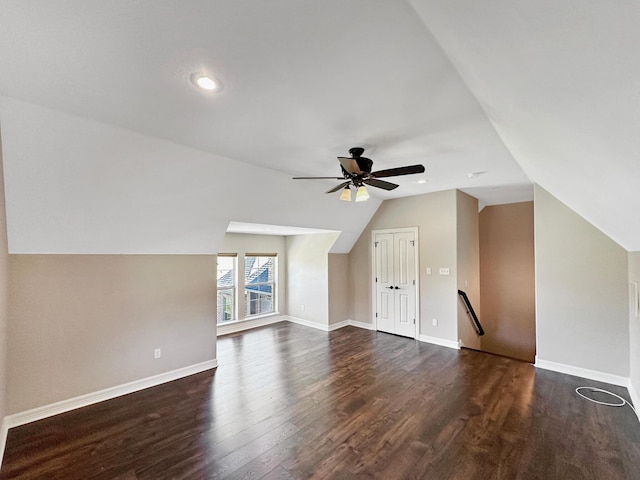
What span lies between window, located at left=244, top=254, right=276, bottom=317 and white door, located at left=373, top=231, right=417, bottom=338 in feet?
8.44

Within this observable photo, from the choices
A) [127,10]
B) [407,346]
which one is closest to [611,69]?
[127,10]

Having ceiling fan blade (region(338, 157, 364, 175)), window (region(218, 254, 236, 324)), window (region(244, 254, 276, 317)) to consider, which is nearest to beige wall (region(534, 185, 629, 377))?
ceiling fan blade (region(338, 157, 364, 175))

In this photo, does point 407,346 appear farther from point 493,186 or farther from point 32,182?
point 32,182

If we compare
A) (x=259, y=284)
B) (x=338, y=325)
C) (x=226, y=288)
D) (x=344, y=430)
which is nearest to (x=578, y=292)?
(x=344, y=430)

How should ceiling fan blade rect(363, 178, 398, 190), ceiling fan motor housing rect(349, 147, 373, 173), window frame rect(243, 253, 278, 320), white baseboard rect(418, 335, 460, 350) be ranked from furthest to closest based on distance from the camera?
1. window frame rect(243, 253, 278, 320)
2. white baseboard rect(418, 335, 460, 350)
3. ceiling fan blade rect(363, 178, 398, 190)
4. ceiling fan motor housing rect(349, 147, 373, 173)

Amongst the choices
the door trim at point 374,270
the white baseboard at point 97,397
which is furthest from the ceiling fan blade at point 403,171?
the white baseboard at point 97,397

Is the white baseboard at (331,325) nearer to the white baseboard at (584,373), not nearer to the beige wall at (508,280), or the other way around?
the beige wall at (508,280)

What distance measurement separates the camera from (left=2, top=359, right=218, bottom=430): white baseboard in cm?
275

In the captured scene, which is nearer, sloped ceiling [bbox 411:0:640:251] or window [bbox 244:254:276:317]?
sloped ceiling [bbox 411:0:640:251]

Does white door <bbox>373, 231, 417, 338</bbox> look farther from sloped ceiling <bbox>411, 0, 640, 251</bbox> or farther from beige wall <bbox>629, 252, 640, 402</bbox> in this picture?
sloped ceiling <bbox>411, 0, 640, 251</bbox>

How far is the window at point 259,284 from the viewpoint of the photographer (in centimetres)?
634

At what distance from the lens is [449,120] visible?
2268mm

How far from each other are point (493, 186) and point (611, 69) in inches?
167

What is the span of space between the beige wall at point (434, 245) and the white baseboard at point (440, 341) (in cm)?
5
